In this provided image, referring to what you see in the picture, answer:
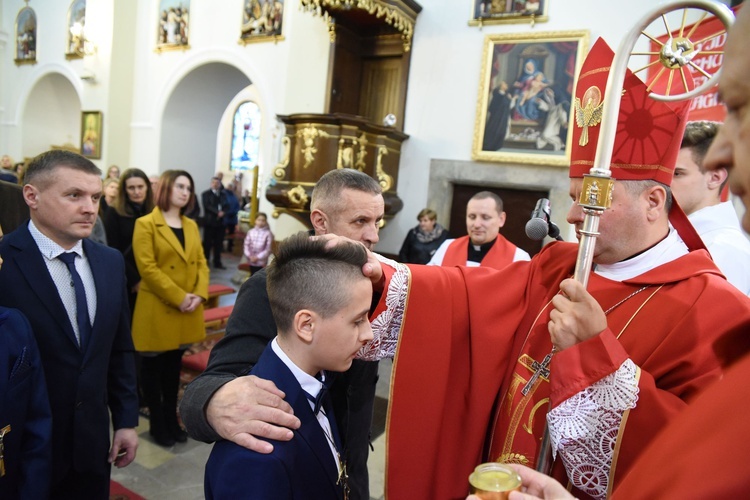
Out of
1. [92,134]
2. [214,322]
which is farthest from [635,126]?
[92,134]

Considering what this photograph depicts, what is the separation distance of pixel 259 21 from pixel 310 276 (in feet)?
30.1

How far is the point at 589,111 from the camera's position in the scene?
150 cm

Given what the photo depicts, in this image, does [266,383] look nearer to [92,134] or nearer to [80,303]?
[80,303]

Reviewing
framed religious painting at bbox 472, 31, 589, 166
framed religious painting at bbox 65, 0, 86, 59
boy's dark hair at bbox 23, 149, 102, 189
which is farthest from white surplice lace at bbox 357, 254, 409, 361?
framed religious painting at bbox 65, 0, 86, 59

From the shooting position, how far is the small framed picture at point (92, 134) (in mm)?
11094

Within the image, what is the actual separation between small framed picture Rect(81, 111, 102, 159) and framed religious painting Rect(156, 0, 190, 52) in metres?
2.18

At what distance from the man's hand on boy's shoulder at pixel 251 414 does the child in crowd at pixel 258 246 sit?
22.8ft

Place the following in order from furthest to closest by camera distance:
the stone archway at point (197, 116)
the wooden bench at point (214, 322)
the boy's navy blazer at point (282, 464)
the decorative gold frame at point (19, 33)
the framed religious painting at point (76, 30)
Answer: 1. the decorative gold frame at point (19, 33)
2. the framed religious painting at point (76, 30)
3. the stone archway at point (197, 116)
4. the wooden bench at point (214, 322)
5. the boy's navy blazer at point (282, 464)

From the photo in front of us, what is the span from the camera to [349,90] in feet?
27.2

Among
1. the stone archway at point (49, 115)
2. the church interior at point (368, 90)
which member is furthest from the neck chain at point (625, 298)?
the stone archway at point (49, 115)

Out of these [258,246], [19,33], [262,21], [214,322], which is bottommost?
[214,322]

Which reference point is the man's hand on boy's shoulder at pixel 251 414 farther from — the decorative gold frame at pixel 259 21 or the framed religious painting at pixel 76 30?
the framed religious painting at pixel 76 30

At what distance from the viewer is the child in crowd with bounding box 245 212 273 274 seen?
26.4ft

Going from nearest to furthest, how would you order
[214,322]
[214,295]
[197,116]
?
[214,322]
[214,295]
[197,116]
